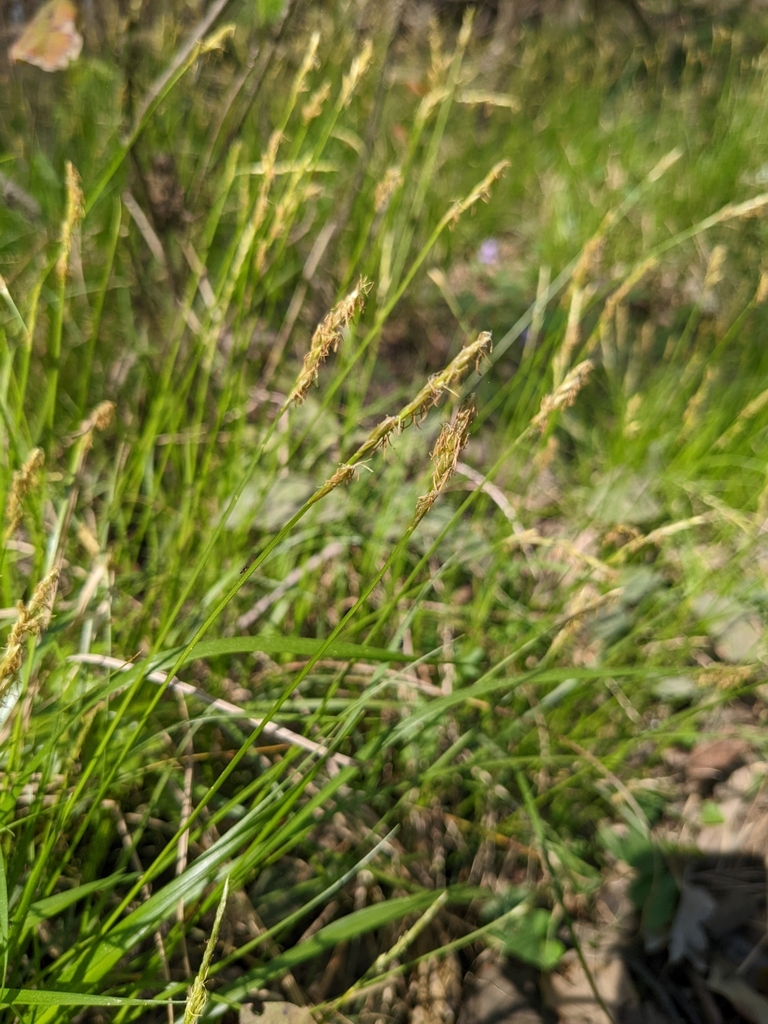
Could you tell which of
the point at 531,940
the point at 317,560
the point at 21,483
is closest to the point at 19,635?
the point at 21,483

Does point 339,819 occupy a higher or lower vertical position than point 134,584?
lower

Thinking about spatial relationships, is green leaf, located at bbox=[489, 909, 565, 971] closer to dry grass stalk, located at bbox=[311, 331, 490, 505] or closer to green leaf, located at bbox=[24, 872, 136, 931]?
green leaf, located at bbox=[24, 872, 136, 931]

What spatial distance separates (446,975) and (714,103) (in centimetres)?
404

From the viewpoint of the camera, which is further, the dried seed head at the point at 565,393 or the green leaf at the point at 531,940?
the green leaf at the point at 531,940

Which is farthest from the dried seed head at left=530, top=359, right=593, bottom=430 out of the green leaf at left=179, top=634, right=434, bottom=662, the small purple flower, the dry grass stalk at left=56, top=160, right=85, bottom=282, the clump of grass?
the small purple flower

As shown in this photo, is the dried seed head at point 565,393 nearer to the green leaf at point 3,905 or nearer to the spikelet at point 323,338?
the spikelet at point 323,338

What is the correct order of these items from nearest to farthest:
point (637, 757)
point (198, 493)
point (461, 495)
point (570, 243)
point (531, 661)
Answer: point (198, 493) → point (531, 661) → point (637, 757) → point (461, 495) → point (570, 243)

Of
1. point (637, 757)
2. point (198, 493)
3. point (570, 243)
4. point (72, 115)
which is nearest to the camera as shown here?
point (198, 493)

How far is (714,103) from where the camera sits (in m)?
3.55

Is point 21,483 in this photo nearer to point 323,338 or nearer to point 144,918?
point 323,338

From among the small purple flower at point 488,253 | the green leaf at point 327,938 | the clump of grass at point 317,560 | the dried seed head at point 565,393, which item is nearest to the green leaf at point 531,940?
the clump of grass at point 317,560

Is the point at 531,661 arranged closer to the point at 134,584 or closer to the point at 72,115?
the point at 134,584

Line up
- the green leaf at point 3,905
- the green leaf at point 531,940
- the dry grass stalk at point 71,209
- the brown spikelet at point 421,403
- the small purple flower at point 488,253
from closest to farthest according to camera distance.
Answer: the brown spikelet at point 421,403 < the green leaf at point 3,905 < the dry grass stalk at point 71,209 < the green leaf at point 531,940 < the small purple flower at point 488,253

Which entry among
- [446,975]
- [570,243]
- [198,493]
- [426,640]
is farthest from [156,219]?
[446,975]
